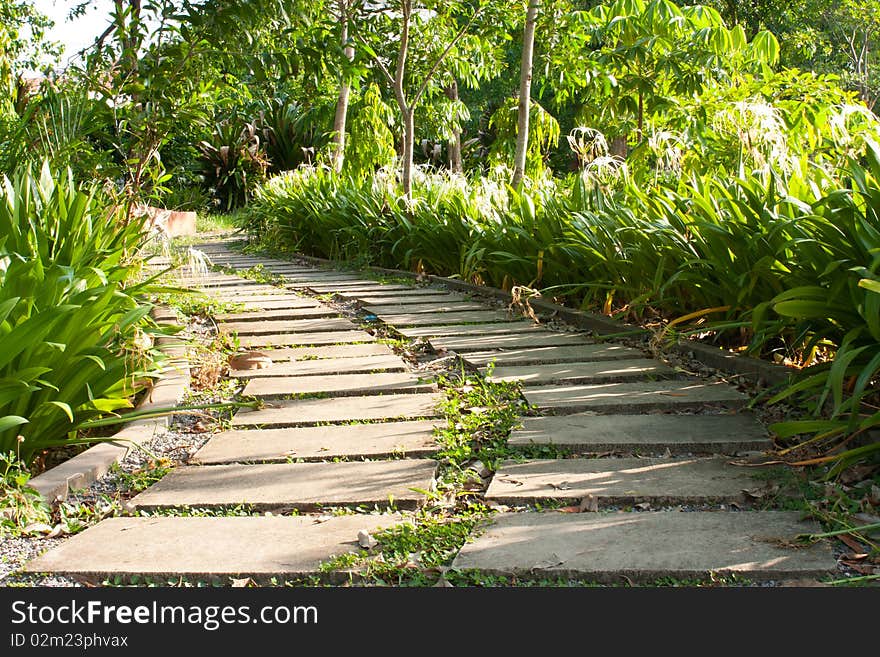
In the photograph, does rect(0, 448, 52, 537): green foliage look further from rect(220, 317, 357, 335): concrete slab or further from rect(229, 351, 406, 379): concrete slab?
→ rect(220, 317, 357, 335): concrete slab

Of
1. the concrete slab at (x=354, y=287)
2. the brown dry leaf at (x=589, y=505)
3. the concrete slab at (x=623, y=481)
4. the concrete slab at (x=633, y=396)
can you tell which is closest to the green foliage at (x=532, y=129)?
the concrete slab at (x=354, y=287)

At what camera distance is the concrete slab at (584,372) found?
3.54 meters

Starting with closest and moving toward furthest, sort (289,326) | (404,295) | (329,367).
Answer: (329,367), (289,326), (404,295)

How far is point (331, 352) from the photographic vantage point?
167 inches

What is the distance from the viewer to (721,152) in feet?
17.0

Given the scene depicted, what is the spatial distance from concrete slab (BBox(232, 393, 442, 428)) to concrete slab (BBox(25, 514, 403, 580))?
0.87m

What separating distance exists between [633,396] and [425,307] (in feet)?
7.96

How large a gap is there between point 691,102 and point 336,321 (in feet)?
10.6

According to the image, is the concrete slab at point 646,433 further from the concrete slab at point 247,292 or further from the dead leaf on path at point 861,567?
the concrete slab at point 247,292

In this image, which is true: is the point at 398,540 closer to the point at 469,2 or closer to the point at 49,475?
the point at 49,475

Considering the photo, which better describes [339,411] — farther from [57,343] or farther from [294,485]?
[57,343]

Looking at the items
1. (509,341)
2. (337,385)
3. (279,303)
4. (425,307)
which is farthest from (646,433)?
(279,303)

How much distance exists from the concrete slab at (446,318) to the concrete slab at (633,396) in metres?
1.52

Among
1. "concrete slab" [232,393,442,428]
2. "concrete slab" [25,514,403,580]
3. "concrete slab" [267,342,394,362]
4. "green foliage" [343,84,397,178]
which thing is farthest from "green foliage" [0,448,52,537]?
"green foliage" [343,84,397,178]
